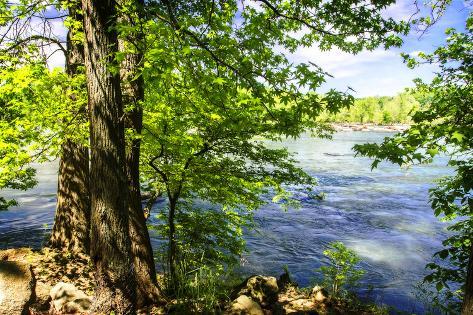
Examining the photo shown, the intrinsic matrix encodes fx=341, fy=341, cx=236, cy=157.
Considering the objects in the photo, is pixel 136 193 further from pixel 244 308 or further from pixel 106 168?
pixel 244 308

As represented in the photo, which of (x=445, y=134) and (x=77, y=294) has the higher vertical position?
(x=445, y=134)

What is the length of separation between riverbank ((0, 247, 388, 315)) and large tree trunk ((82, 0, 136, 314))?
3.44 feet

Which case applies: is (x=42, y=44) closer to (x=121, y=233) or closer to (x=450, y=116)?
(x=121, y=233)

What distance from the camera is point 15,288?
5.48m

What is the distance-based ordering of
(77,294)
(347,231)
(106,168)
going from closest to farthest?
(106,168) → (77,294) → (347,231)

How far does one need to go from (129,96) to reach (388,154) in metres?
4.63

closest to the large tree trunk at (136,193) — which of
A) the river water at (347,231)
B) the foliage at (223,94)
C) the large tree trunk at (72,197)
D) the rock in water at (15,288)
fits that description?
the foliage at (223,94)

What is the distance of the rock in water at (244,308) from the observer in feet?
19.9

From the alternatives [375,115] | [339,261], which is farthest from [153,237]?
[375,115]

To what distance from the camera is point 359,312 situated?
7.45 m

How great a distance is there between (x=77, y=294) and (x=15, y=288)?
1.25 meters

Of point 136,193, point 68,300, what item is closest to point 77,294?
point 68,300

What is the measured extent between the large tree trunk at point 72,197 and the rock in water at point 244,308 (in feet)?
15.1

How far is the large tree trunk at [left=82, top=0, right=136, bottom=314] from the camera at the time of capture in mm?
4895
